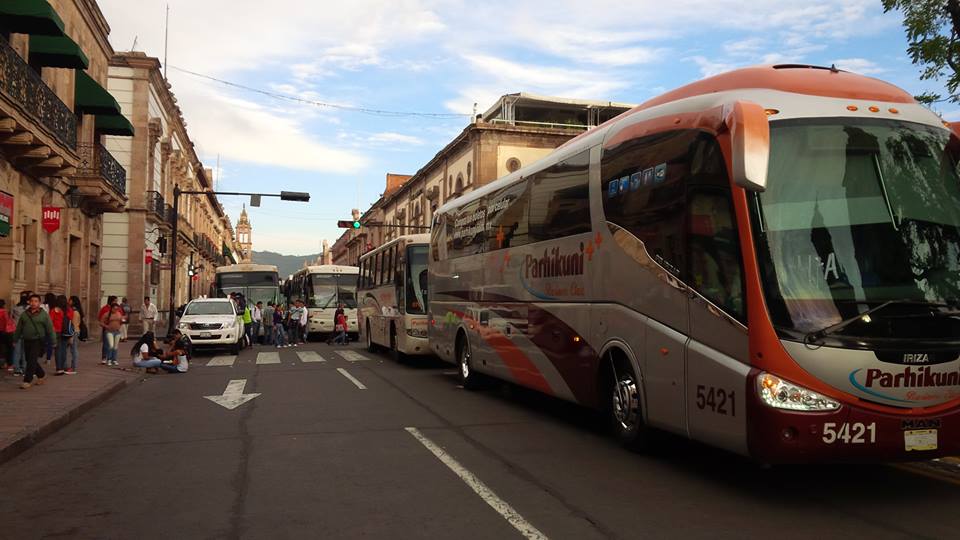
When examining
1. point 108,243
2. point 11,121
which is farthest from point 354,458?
point 108,243

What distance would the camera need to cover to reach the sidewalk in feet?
29.6

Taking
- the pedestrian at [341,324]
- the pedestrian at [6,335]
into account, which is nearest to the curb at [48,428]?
the pedestrian at [6,335]

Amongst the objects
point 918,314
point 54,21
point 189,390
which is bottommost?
point 189,390

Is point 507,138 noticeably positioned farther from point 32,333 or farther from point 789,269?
point 789,269

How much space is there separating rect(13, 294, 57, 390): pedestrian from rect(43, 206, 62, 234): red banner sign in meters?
7.06

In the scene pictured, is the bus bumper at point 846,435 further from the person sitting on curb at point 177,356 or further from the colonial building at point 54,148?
the colonial building at point 54,148

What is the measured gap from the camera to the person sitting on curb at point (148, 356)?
60.4 ft

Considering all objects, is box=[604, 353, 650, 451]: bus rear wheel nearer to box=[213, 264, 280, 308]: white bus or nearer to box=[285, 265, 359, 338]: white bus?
box=[285, 265, 359, 338]: white bus

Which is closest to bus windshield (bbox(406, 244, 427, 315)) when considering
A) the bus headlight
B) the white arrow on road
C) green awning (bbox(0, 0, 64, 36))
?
the white arrow on road

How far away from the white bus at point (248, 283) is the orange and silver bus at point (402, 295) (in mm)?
14402

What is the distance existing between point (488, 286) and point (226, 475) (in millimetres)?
6249

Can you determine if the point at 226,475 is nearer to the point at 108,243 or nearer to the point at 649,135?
the point at 649,135

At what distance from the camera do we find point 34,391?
13391 mm

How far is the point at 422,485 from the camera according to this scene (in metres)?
6.79
